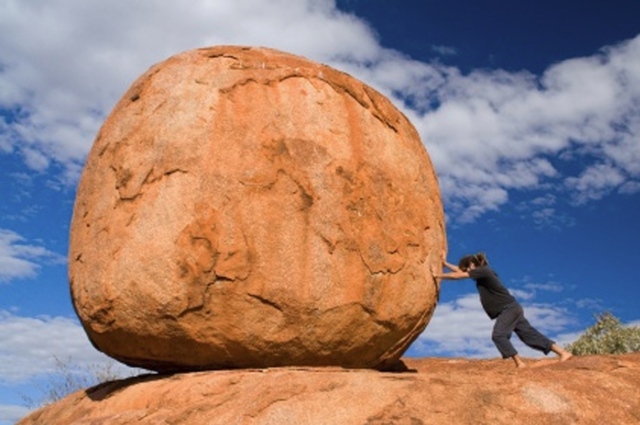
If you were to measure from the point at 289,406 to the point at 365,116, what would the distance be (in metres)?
2.78

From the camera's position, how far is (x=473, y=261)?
8.12m

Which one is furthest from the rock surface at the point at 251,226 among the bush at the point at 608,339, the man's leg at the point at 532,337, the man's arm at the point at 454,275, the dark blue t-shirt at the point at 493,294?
the bush at the point at 608,339

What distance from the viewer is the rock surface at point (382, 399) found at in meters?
5.04

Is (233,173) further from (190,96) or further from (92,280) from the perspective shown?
(92,280)

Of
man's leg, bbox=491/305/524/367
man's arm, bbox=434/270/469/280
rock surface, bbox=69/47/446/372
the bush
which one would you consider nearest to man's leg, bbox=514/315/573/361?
man's leg, bbox=491/305/524/367

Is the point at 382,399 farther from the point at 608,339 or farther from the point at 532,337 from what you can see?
the point at 608,339

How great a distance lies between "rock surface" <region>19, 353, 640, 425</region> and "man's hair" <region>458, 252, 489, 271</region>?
2.12 metres

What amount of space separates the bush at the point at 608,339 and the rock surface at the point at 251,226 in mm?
11380

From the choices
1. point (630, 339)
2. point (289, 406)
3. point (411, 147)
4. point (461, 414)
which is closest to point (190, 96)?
point (411, 147)

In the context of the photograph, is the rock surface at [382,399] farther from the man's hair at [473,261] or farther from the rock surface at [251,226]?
the man's hair at [473,261]

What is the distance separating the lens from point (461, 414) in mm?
5008

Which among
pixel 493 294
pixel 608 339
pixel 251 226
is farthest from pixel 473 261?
pixel 608 339

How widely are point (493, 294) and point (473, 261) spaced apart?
44 centimetres

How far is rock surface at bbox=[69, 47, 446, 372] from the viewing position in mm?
5922
